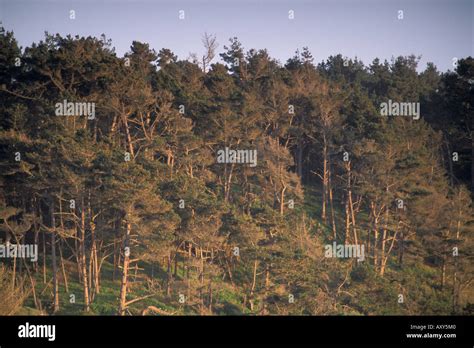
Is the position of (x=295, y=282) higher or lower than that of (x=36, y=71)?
lower

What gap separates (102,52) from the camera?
2755cm

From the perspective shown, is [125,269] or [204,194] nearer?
[125,269]

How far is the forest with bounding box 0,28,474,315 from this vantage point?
2188cm

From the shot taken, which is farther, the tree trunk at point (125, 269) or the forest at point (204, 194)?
the forest at point (204, 194)

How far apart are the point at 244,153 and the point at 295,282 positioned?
379 inches

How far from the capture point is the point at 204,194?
23688 mm

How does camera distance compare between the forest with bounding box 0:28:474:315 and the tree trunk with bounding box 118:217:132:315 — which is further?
the forest with bounding box 0:28:474:315

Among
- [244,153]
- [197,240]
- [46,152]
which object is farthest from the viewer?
[244,153]

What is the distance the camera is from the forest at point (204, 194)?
2188cm

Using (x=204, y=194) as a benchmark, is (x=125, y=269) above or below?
below
